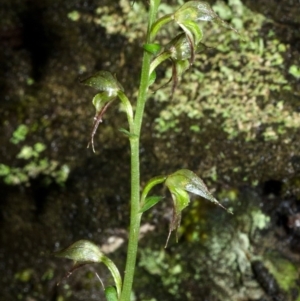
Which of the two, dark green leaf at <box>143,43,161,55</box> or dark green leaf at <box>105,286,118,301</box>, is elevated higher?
dark green leaf at <box>143,43,161,55</box>

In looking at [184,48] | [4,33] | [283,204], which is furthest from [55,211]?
[184,48]

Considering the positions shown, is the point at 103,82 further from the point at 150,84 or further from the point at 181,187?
the point at 181,187

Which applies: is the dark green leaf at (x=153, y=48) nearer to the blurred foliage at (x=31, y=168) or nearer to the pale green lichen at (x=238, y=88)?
the pale green lichen at (x=238, y=88)

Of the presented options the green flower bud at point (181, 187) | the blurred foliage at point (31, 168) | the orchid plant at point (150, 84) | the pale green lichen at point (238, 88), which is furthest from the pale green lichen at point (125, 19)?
the green flower bud at point (181, 187)

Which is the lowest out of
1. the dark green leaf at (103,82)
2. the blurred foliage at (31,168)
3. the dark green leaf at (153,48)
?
the blurred foliage at (31,168)

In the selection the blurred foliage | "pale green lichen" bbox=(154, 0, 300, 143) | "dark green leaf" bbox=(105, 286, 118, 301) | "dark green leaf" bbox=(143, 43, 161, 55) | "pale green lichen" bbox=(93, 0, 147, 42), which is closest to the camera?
"dark green leaf" bbox=(143, 43, 161, 55)

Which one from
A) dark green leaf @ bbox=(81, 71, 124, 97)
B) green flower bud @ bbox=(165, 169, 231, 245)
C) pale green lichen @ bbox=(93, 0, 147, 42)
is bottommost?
green flower bud @ bbox=(165, 169, 231, 245)

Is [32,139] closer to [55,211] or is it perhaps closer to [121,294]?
[55,211]

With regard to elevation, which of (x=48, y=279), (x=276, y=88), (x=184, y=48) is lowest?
(x=48, y=279)

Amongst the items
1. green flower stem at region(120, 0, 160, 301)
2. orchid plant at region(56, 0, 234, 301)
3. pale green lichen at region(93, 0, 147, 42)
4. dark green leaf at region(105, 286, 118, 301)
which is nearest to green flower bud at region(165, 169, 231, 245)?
orchid plant at region(56, 0, 234, 301)

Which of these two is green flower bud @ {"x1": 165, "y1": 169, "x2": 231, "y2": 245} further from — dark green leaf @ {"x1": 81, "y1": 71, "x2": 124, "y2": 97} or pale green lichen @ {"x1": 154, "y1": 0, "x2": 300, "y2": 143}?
pale green lichen @ {"x1": 154, "y1": 0, "x2": 300, "y2": 143}

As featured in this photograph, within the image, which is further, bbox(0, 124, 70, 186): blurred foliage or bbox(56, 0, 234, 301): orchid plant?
bbox(0, 124, 70, 186): blurred foliage
